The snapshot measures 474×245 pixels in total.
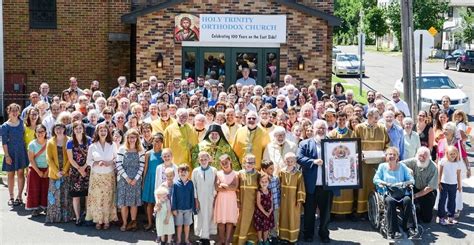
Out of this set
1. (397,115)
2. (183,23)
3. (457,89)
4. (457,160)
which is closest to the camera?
(457,160)

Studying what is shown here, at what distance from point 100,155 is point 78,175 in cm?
62

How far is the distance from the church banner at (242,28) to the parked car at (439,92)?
6130mm

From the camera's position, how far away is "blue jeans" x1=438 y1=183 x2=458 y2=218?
1219 centimetres

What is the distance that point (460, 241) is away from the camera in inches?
444

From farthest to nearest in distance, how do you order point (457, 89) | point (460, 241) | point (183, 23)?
1. point (457, 89)
2. point (183, 23)
3. point (460, 241)

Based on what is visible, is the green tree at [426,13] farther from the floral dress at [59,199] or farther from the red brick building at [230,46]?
the floral dress at [59,199]

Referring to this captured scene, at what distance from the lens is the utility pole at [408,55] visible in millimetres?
18578

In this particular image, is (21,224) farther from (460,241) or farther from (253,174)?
(460,241)

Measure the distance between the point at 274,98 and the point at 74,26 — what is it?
29.6ft

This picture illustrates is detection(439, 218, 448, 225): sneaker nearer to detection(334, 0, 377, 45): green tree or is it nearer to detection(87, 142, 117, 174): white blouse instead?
detection(87, 142, 117, 174): white blouse

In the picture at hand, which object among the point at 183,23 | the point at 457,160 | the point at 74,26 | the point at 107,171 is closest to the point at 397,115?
the point at 457,160

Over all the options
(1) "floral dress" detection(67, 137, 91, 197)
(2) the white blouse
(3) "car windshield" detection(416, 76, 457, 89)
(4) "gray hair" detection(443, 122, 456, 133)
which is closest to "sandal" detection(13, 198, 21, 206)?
(1) "floral dress" detection(67, 137, 91, 197)

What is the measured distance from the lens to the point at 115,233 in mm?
11453

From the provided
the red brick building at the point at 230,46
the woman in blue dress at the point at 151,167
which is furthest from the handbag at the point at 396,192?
the red brick building at the point at 230,46
